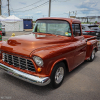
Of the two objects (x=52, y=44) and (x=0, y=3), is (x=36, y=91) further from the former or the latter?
(x=0, y=3)

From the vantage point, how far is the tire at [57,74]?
10.1 feet

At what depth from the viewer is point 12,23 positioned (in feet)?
77.7

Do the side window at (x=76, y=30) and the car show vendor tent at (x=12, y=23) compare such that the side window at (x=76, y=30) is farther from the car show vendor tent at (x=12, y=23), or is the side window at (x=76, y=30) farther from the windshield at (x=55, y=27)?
the car show vendor tent at (x=12, y=23)

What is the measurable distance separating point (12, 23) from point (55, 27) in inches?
841

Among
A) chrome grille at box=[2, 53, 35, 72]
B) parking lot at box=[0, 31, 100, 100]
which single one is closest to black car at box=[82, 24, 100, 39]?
parking lot at box=[0, 31, 100, 100]

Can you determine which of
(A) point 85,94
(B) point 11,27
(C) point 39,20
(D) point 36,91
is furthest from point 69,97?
(B) point 11,27

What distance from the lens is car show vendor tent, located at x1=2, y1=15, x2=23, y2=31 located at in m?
23.1

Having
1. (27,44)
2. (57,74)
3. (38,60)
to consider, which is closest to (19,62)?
(27,44)

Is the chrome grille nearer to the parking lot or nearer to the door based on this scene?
the parking lot

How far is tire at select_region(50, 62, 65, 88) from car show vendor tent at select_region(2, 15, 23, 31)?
21571 millimetres

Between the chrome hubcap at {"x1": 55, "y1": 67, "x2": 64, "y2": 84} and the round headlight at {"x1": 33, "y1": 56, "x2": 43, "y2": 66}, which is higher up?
the round headlight at {"x1": 33, "y1": 56, "x2": 43, "y2": 66}

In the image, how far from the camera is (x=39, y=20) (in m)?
4.54

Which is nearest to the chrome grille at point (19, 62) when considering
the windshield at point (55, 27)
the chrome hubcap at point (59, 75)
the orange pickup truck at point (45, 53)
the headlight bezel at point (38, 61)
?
the orange pickup truck at point (45, 53)

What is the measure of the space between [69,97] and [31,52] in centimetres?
142
